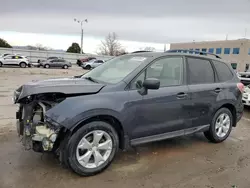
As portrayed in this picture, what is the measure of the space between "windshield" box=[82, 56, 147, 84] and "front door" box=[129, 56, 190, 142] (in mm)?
231

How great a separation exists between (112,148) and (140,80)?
1.08 meters

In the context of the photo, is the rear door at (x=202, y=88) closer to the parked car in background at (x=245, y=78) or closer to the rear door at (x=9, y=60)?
the parked car in background at (x=245, y=78)

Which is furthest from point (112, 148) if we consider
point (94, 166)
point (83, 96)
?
point (83, 96)

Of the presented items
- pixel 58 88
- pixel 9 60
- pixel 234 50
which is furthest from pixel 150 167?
pixel 234 50

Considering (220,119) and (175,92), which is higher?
(175,92)

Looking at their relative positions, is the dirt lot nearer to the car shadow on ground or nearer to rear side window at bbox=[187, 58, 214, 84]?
the car shadow on ground

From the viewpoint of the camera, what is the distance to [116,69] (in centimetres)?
421

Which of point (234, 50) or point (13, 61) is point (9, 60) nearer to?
point (13, 61)

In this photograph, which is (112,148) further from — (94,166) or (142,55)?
(142,55)

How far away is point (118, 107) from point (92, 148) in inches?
25.9

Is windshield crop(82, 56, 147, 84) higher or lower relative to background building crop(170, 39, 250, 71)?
lower

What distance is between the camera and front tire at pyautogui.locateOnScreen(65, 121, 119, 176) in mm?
3197

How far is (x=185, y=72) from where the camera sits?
4328 mm

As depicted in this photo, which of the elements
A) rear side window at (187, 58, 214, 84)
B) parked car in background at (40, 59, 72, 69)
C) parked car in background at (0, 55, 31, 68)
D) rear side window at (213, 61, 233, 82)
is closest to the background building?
parked car in background at (40, 59, 72, 69)
